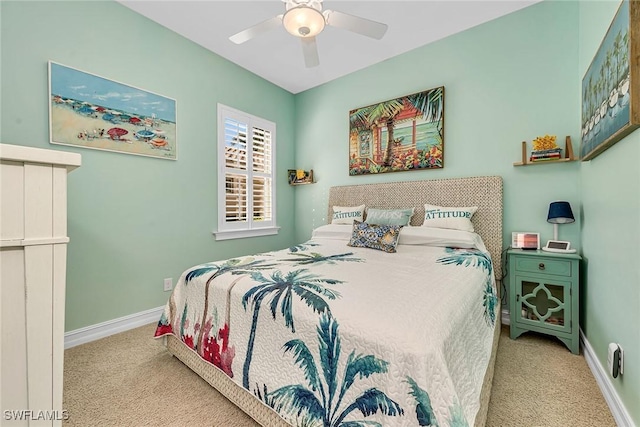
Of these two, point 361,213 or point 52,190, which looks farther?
point 361,213

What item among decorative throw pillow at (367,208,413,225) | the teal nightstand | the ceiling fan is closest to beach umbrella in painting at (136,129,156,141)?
the ceiling fan

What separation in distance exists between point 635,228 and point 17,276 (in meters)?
2.24

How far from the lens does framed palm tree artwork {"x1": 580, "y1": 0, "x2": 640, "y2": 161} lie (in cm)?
121

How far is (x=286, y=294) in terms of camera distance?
1345 millimetres

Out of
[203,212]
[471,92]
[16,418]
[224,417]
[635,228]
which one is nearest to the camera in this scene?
[16,418]

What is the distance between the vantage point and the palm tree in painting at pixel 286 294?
125 cm

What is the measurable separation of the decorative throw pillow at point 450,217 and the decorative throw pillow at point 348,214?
2.52ft

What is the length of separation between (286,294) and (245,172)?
249 cm

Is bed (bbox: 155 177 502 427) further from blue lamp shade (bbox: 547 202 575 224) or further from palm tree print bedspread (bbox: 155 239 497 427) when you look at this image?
blue lamp shade (bbox: 547 202 575 224)

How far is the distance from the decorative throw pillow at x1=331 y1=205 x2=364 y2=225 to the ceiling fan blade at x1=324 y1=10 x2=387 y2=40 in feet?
5.95

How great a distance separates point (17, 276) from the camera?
23.6 inches

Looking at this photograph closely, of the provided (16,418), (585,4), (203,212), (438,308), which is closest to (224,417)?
(16,418)

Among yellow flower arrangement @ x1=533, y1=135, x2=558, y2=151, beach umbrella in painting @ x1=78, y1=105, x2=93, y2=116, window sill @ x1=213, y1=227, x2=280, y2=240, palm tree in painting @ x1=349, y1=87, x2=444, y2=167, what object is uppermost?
palm tree in painting @ x1=349, y1=87, x2=444, y2=167

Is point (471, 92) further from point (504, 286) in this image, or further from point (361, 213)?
point (504, 286)
